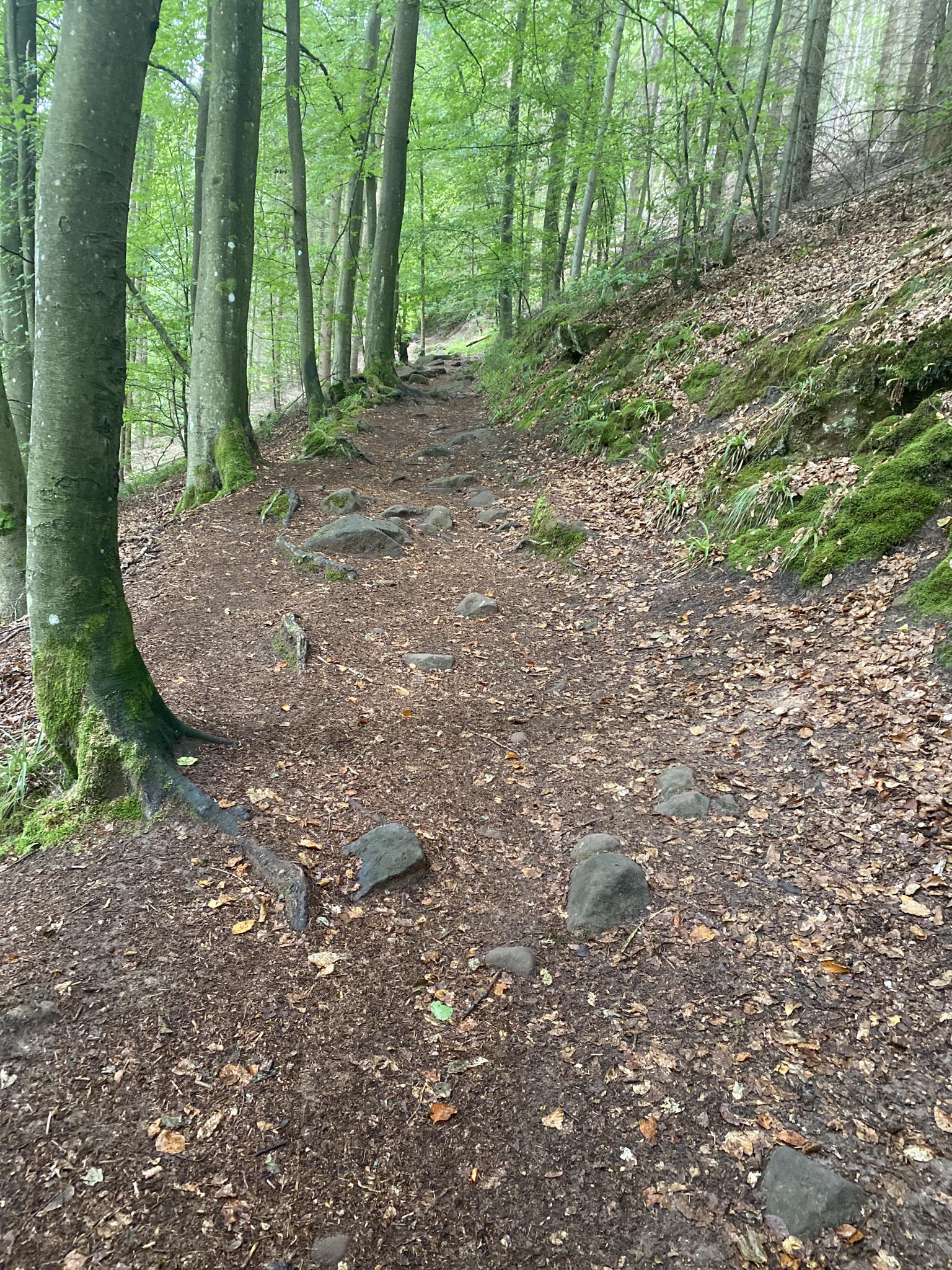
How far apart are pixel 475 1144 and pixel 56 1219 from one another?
1.26 m

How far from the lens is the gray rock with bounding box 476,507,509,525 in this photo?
899cm

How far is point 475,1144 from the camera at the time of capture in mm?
2346

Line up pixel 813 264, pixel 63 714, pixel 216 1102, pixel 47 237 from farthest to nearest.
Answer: pixel 813 264, pixel 63 714, pixel 47 237, pixel 216 1102

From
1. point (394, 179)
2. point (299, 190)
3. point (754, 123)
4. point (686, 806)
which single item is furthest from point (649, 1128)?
point (394, 179)

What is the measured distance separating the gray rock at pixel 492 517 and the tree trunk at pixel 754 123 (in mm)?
5486

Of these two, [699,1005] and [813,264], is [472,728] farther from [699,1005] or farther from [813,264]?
[813,264]

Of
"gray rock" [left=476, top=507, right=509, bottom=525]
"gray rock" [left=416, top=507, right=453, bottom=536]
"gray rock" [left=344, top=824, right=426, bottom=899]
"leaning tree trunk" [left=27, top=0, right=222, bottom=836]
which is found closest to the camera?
"leaning tree trunk" [left=27, top=0, right=222, bottom=836]

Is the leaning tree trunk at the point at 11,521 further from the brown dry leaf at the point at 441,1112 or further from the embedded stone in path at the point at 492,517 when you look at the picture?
the brown dry leaf at the point at 441,1112

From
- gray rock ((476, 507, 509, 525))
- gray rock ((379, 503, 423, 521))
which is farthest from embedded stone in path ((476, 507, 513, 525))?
gray rock ((379, 503, 423, 521))

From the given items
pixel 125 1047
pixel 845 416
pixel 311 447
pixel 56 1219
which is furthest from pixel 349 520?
pixel 56 1219

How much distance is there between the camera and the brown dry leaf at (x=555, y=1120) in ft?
7.90

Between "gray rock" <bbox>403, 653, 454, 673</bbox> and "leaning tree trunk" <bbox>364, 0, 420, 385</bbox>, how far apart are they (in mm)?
11083

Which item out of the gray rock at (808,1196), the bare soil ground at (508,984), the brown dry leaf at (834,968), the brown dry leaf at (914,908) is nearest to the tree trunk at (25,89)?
the bare soil ground at (508,984)

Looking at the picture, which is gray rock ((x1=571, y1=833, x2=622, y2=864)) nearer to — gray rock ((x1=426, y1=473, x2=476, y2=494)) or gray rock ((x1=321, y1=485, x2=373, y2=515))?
→ gray rock ((x1=321, y1=485, x2=373, y2=515))
